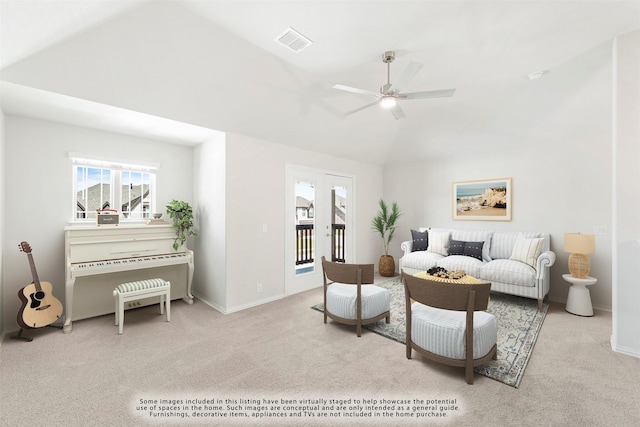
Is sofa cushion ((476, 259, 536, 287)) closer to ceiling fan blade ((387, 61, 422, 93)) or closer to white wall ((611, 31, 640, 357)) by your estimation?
white wall ((611, 31, 640, 357))

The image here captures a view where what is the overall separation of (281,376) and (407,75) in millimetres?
2888

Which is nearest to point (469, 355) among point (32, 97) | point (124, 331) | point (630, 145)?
point (630, 145)

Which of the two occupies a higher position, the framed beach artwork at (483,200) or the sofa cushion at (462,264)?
the framed beach artwork at (483,200)

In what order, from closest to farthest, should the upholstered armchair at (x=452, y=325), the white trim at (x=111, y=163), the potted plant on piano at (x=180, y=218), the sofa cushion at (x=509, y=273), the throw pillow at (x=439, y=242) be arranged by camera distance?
the upholstered armchair at (x=452, y=325) → the white trim at (x=111, y=163) → the sofa cushion at (x=509, y=273) → the potted plant on piano at (x=180, y=218) → the throw pillow at (x=439, y=242)

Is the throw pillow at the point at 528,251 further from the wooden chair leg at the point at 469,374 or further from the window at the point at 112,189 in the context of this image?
the window at the point at 112,189

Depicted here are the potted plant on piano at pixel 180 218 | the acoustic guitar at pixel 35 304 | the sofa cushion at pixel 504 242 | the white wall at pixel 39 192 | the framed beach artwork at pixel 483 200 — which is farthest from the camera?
the framed beach artwork at pixel 483 200

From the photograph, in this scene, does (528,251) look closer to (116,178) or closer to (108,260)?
(108,260)

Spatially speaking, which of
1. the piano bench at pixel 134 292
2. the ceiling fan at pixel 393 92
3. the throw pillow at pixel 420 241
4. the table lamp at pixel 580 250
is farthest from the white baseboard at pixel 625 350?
the piano bench at pixel 134 292

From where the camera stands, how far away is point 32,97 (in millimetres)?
2709

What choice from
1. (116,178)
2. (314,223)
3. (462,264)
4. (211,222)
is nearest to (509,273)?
(462,264)

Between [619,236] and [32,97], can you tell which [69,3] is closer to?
[32,97]

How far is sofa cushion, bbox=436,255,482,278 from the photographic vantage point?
4.41 metres

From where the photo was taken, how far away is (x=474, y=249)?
189 inches

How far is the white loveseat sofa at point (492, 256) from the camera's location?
394 cm
